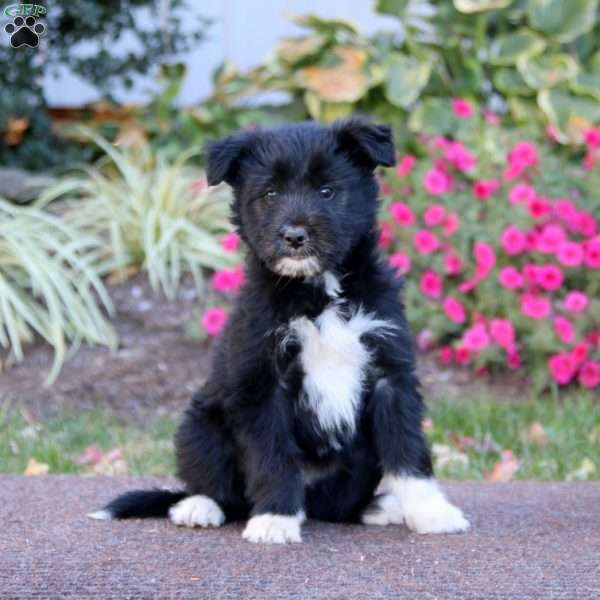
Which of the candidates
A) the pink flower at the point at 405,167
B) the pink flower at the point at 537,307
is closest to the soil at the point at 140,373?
the pink flower at the point at 537,307

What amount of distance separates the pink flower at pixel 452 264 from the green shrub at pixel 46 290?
221 cm

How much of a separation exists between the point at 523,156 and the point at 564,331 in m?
1.24

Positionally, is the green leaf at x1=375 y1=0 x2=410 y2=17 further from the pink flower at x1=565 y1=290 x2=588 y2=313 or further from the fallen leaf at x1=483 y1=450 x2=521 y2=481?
the fallen leaf at x1=483 y1=450 x2=521 y2=481

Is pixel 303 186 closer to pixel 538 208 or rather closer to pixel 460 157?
pixel 538 208

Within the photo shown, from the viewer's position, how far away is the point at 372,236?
12.2 ft

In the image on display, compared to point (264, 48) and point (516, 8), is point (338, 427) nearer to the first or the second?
point (516, 8)

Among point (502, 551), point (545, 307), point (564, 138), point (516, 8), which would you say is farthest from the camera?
point (516, 8)

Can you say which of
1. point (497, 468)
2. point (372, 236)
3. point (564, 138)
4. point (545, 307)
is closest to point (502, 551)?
point (372, 236)

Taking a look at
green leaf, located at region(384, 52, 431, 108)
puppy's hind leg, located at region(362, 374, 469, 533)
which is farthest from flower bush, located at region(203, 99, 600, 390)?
puppy's hind leg, located at region(362, 374, 469, 533)

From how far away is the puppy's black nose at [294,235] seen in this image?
11.2 feet

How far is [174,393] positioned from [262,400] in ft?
10.9

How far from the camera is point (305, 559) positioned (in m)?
3.29

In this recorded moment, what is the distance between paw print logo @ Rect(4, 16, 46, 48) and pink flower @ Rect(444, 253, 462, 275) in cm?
373

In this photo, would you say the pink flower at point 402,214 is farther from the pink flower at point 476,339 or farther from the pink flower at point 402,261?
the pink flower at point 476,339
